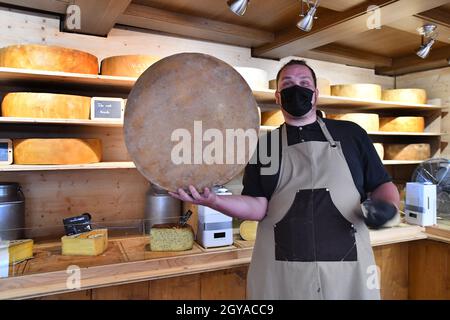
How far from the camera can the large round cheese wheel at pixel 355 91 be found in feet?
9.80

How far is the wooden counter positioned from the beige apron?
59cm

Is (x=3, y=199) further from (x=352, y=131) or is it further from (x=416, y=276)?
(x=416, y=276)

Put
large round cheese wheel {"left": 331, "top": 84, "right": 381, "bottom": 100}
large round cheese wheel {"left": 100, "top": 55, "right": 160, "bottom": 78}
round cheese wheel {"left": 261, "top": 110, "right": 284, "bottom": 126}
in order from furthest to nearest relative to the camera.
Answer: large round cheese wheel {"left": 331, "top": 84, "right": 381, "bottom": 100}
round cheese wheel {"left": 261, "top": 110, "right": 284, "bottom": 126}
large round cheese wheel {"left": 100, "top": 55, "right": 160, "bottom": 78}

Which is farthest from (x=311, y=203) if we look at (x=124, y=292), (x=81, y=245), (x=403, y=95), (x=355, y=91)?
(x=403, y=95)

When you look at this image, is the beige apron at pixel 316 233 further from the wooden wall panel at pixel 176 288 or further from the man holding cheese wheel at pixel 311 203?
the wooden wall panel at pixel 176 288

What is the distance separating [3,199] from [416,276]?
9.61 ft

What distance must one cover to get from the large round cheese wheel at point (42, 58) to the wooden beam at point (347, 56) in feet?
6.88

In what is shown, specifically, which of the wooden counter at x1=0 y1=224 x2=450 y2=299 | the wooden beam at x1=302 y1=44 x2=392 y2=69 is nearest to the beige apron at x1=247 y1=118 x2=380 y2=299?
the wooden counter at x1=0 y1=224 x2=450 y2=299

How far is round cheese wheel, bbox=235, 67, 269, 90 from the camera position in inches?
97.6

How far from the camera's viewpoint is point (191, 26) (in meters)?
2.49

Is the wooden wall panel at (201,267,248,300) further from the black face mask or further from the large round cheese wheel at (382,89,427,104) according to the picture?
the large round cheese wheel at (382,89,427,104)

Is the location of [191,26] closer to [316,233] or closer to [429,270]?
[316,233]

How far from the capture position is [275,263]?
1386mm

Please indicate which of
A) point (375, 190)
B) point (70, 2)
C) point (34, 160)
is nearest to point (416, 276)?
point (375, 190)
